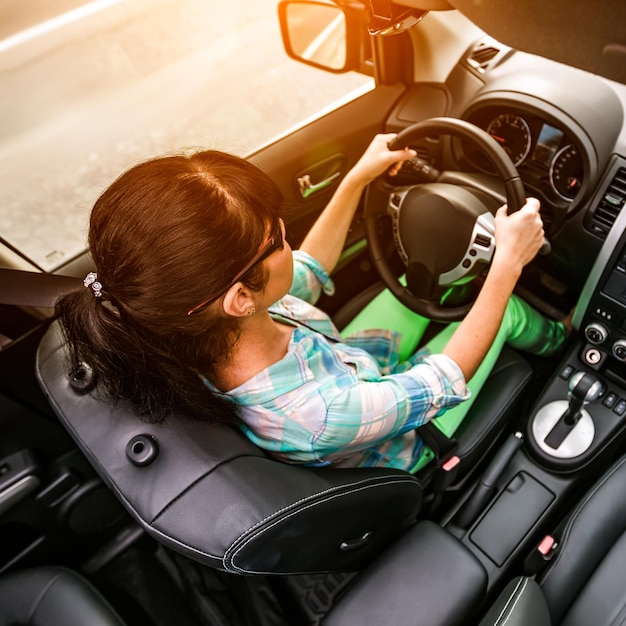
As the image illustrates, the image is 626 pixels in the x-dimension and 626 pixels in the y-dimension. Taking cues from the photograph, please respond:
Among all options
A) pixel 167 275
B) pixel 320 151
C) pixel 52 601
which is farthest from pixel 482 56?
pixel 52 601

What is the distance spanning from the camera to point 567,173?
4.63 ft

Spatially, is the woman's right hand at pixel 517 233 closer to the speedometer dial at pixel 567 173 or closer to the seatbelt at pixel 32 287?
the speedometer dial at pixel 567 173

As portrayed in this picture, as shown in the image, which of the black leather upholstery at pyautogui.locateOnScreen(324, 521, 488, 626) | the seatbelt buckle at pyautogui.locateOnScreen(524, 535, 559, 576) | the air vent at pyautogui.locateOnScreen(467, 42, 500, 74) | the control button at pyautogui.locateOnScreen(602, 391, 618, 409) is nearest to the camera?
the black leather upholstery at pyautogui.locateOnScreen(324, 521, 488, 626)

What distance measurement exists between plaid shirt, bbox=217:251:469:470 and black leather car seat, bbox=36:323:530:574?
0.18 ft

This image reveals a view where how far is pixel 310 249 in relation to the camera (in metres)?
1.50

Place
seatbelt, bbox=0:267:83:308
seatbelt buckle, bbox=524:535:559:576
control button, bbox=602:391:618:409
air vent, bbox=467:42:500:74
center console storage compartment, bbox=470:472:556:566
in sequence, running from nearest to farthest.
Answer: seatbelt, bbox=0:267:83:308, seatbelt buckle, bbox=524:535:559:576, center console storage compartment, bbox=470:472:556:566, control button, bbox=602:391:618:409, air vent, bbox=467:42:500:74

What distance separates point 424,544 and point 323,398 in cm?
36

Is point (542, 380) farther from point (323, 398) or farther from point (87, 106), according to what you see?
point (87, 106)

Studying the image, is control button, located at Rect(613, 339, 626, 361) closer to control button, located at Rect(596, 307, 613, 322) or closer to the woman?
control button, located at Rect(596, 307, 613, 322)

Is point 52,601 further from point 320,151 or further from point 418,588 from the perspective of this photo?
point 320,151

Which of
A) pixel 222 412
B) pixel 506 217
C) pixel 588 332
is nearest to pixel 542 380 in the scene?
pixel 588 332

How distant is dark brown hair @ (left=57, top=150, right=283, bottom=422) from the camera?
85 centimetres

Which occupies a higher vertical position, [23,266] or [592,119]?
[592,119]

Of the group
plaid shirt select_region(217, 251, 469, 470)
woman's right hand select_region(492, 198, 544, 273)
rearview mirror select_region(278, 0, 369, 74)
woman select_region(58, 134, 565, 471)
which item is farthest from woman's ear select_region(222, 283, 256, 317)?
rearview mirror select_region(278, 0, 369, 74)
